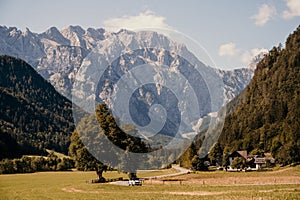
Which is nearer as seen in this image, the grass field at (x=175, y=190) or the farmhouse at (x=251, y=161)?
the grass field at (x=175, y=190)

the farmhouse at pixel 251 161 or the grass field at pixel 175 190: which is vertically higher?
the farmhouse at pixel 251 161

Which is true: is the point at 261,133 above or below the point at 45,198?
above

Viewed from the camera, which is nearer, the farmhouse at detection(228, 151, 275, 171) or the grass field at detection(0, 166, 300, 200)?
the grass field at detection(0, 166, 300, 200)

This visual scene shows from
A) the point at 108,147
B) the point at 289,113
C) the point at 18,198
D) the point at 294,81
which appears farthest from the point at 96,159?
the point at 294,81

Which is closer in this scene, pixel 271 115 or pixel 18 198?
pixel 18 198

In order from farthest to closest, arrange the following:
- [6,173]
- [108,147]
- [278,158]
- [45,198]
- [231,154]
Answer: [231,154] < [6,173] < [278,158] < [108,147] < [45,198]

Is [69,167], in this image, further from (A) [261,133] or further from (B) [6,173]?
(A) [261,133]

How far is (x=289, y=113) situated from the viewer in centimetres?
18050

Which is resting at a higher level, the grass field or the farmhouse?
the farmhouse

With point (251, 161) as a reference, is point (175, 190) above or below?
below

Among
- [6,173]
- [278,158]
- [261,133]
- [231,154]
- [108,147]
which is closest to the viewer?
[108,147]

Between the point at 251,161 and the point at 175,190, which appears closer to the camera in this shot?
the point at 175,190

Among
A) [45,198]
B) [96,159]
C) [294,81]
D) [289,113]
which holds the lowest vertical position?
[45,198]

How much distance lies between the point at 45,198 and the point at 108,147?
26895mm
